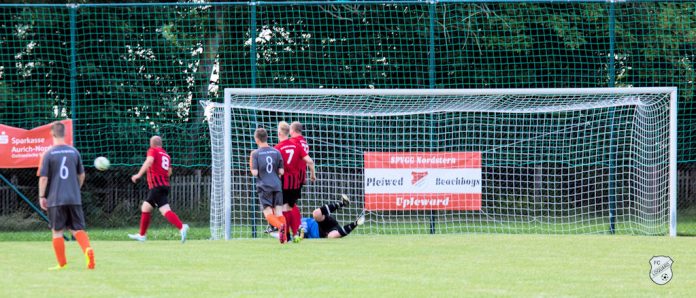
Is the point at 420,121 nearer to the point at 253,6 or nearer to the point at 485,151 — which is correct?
the point at 485,151

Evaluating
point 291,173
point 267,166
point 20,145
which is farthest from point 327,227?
point 20,145

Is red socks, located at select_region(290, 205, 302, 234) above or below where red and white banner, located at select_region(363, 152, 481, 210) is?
below

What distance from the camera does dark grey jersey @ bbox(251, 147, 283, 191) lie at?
15.9m

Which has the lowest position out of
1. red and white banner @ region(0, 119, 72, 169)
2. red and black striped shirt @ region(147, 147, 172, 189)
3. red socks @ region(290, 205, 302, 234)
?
red socks @ region(290, 205, 302, 234)

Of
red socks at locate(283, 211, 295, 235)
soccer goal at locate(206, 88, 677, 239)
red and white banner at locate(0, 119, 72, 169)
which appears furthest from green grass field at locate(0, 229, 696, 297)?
red and white banner at locate(0, 119, 72, 169)

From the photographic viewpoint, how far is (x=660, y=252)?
13680 mm

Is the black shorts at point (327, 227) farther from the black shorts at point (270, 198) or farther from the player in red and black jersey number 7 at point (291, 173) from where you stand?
the black shorts at point (270, 198)

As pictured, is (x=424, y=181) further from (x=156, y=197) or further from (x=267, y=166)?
(x=156, y=197)

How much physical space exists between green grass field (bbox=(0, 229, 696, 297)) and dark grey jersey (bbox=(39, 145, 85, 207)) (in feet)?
2.57

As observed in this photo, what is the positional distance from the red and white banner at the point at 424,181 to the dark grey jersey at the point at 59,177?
7265 millimetres

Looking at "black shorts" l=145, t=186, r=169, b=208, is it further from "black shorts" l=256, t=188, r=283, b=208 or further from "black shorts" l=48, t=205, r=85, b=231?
"black shorts" l=48, t=205, r=85, b=231

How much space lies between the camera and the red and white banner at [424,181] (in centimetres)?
1839

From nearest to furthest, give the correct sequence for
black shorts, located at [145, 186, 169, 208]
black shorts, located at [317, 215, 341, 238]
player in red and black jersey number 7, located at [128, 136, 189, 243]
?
player in red and black jersey number 7, located at [128, 136, 189, 243], black shorts, located at [145, 186, 169, 208], black shorts, located at [317, 215, 341, 238]

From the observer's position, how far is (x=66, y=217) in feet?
39.7
